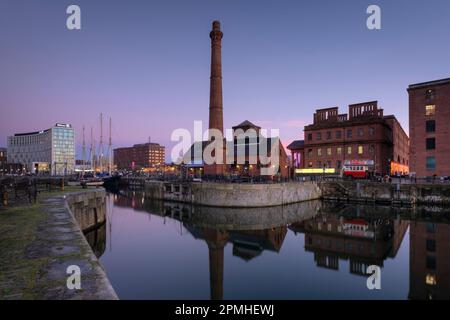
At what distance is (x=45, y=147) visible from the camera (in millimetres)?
181625

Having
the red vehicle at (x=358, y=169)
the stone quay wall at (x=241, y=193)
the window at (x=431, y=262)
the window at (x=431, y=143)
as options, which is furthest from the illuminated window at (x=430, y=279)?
the window at (x=431, y=143)

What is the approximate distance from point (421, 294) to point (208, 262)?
12.3 m

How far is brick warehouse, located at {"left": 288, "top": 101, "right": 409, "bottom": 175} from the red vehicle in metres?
2.62

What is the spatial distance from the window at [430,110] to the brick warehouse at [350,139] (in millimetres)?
7780

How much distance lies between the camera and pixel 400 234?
82.5ft

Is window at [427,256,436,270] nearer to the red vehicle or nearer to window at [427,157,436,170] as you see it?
the red vehicle

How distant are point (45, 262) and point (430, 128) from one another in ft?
196

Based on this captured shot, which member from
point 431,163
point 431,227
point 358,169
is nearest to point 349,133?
point 358,169

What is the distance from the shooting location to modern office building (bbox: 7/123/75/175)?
584 ft

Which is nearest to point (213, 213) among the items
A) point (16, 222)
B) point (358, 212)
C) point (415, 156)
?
point (358, 212)

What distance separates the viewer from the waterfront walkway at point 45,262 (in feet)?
19.3
